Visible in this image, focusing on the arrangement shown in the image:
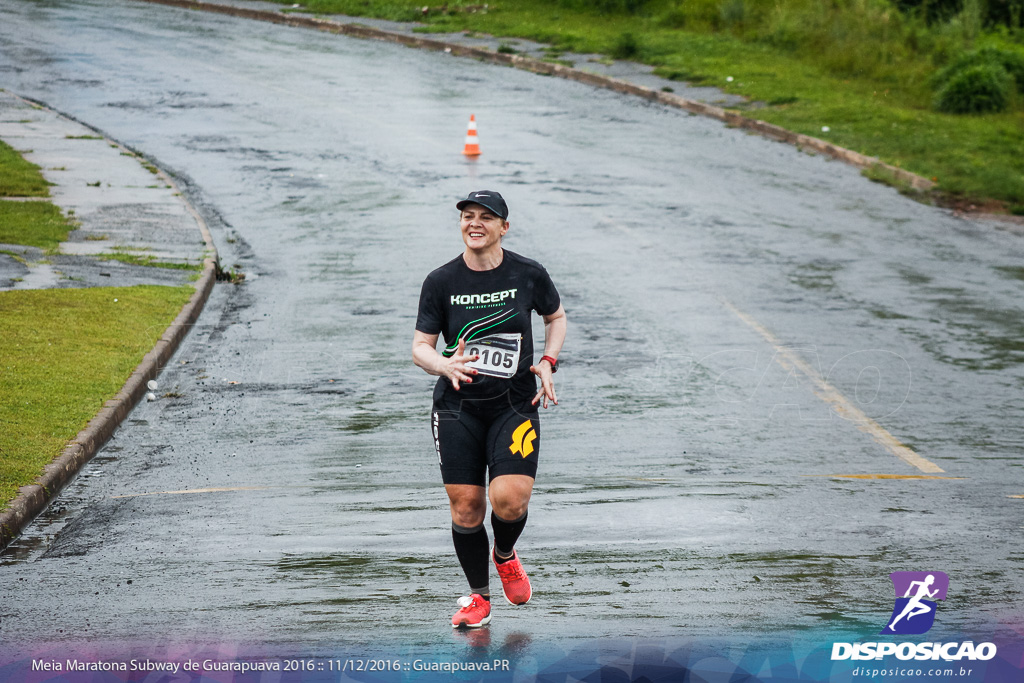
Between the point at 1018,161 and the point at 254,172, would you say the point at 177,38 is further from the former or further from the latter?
the point at 1018,161

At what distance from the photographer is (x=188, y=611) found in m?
6.32

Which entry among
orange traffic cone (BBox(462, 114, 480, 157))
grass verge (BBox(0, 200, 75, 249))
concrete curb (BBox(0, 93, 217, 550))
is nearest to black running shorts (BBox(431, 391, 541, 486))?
concrete curb (BBox(0, 93, 217, 550))

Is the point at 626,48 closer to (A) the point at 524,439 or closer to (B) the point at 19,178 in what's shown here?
(B) the point at 19,178

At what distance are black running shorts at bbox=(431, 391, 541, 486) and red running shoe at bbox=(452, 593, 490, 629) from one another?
0.59 meters

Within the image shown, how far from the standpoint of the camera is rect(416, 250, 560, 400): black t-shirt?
5.82 metres

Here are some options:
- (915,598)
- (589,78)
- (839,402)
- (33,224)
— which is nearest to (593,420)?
(839,402)

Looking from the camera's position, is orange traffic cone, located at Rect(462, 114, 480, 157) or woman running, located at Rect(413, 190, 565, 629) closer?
woman running, located at Rect(413, 190, 565, 629)

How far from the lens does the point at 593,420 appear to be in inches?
397

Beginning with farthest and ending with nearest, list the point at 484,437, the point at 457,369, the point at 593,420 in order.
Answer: the point at 593,420 < the point at 484,437 < the point at 457,369

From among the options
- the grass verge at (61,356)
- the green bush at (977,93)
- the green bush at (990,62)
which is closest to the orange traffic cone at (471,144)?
the grass verge at (61,356)

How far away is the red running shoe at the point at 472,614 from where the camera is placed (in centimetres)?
597

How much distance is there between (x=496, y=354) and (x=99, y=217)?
1361 cm

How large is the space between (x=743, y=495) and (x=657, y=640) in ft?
8.25

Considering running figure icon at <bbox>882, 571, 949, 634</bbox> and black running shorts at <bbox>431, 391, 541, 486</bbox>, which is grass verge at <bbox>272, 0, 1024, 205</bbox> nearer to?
running figure icon at <bbox>882, 571, 949, 634</bbox>
